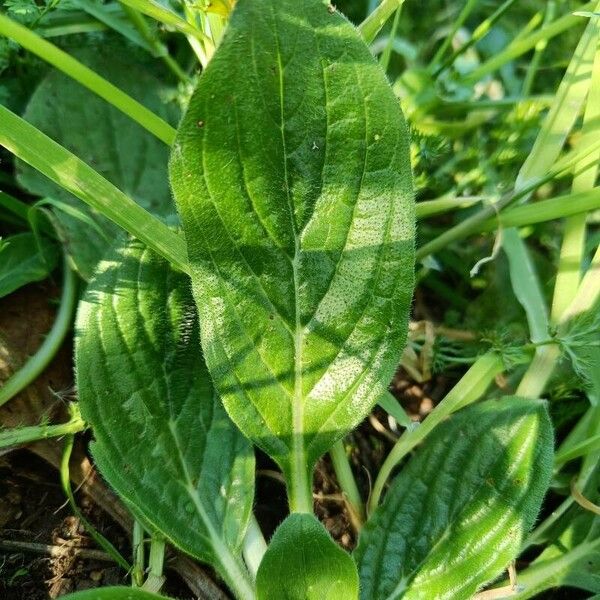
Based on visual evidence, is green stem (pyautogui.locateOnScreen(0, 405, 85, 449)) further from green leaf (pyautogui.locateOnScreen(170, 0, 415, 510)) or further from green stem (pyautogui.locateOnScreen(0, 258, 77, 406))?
green leaf (pyautogui.locateOnScreen(170, 0, 415, 510))

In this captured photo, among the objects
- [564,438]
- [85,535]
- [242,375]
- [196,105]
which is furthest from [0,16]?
[564,438]

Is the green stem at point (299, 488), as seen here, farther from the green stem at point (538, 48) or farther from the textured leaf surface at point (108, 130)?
the green stem at point (538, 48)

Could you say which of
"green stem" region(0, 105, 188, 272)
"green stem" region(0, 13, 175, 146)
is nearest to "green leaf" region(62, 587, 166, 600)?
"green stem" region(0, 105, 188, 272)

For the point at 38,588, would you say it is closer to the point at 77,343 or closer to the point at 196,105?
the point at 77,343

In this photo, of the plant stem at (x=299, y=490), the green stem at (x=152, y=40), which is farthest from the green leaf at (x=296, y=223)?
the green stem at (x=152, y=40)

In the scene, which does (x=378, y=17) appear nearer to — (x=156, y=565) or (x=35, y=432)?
(x=35, y=432)
